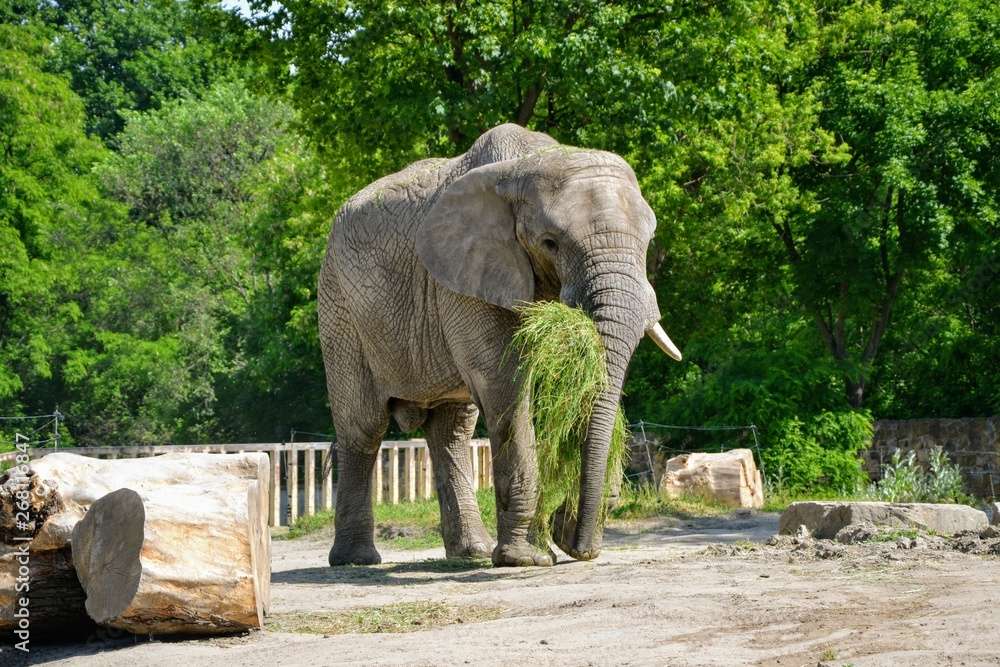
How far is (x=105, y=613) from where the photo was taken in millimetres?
7559

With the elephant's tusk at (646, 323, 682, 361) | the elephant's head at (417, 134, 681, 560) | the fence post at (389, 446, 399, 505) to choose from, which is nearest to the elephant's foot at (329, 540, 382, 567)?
the elephant's head at (417, 134, 681, 560)

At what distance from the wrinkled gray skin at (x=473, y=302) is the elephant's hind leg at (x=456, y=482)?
0.04 ft

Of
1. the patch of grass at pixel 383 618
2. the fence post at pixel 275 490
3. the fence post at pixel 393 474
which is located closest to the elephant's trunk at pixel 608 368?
the patch of grass at pixel 383 618

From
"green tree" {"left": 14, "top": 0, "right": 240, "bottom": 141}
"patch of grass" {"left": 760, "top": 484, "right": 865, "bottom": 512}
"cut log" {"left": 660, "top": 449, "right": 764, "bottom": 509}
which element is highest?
"green tree" {"left": 14, "top": 0, "right": 240, "bottom": 141}

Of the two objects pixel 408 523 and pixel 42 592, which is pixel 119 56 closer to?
pixel 408 523

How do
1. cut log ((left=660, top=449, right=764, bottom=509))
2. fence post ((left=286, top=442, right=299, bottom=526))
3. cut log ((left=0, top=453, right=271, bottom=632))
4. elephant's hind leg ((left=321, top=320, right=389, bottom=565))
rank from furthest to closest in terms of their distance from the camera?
fence post ((left=286, top=442, right=299, bottom=526)) → cut log ((left=660, top=449, right=764, bottom=509)) → elephant's hind leg ((left=321, top=320, right=389, bottom=565)) → cut log ((left=0, top=453, right=271, bottom=632))

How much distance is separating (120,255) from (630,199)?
34.4 meters

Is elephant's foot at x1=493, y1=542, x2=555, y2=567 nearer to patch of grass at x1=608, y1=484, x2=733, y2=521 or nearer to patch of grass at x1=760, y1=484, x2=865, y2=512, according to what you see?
patch of grass at x1=608, y1=484, x2=733, y2=521

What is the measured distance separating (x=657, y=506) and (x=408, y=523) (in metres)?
3.20

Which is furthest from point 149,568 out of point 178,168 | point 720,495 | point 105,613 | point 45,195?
point 178,168

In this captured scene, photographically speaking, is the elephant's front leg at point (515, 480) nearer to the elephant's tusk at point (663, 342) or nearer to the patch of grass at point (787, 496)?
the elephant's tusk at point (663, 342)

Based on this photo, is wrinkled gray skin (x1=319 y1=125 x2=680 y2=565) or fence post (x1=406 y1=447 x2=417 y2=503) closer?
wrinkled gray skin (x1=319 y1=125 x2=680 y2=565)

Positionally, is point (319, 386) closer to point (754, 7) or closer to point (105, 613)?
point (754, 7)

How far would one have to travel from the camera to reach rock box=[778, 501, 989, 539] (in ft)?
35.6
